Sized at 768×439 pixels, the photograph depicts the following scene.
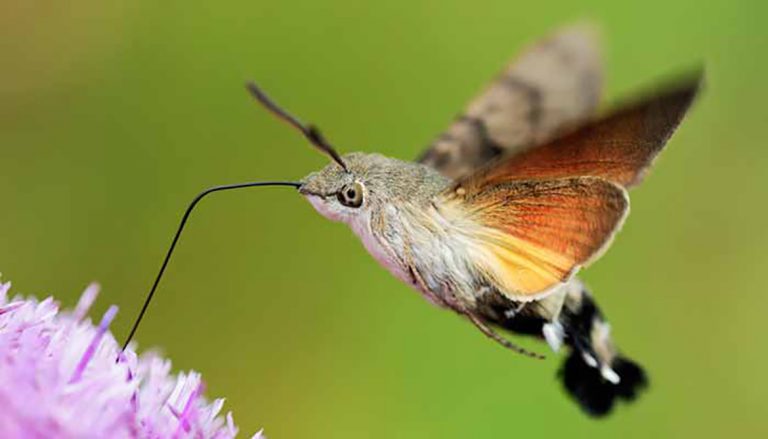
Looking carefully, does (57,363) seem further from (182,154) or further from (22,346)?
(182,154)

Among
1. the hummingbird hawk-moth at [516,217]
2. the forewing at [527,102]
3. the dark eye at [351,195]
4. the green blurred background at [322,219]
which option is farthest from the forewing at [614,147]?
the green blurred background at [322,219]

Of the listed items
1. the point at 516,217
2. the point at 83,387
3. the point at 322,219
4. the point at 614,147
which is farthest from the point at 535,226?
the point at 322,219

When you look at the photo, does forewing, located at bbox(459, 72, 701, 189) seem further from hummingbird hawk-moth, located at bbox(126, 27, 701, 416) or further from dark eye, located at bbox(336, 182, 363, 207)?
dark eye, located at bbox(336, 182, 363, 207)

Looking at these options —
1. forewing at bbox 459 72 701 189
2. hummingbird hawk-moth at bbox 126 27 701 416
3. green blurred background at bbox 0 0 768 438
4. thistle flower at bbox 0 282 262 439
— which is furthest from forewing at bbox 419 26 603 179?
green blurred background at bbox 0 0 768 438

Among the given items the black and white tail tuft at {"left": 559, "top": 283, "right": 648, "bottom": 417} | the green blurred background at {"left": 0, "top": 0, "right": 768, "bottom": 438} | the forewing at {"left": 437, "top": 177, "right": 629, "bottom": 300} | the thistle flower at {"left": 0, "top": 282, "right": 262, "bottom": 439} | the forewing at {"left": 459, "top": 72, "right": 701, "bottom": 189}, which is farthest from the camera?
the green blurred background at {"left": 0, "top": 0, "right": 768, "bottom": 438}

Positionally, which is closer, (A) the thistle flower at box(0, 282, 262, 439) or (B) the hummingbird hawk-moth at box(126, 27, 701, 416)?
(A) the thistle flower at box(0, 282, 262, 439)
